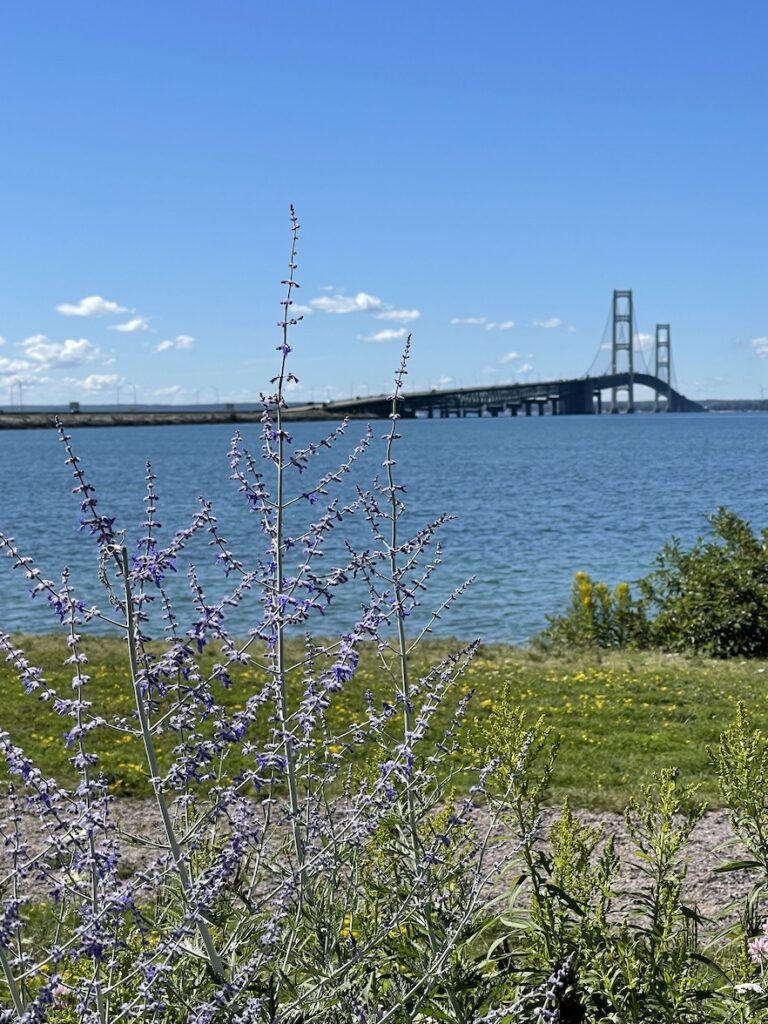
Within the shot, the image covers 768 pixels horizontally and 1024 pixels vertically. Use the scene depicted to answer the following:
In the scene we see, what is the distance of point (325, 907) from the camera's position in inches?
126

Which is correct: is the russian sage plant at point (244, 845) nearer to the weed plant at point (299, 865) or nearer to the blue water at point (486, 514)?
the weed plant at point (299, 865)

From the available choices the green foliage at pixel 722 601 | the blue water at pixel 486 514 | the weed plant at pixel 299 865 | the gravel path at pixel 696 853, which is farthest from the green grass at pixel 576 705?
the weed plant at pixel 299 865

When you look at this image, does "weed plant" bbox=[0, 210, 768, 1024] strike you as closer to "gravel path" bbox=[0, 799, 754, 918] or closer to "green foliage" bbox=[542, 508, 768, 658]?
"gravel path" bbox=[0, 799, 754, 918]

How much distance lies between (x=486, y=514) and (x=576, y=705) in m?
33.8

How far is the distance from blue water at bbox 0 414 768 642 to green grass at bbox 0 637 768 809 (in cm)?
165

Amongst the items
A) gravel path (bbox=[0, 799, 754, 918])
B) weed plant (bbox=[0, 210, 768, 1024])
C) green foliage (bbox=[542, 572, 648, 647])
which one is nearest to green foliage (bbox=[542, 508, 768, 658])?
green foliage (bbox=[542, 572, 648, 647])

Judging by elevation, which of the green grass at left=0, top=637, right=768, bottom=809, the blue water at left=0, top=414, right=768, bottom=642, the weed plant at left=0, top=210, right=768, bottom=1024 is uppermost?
the weed plant at left=0, top=210, right=768, bottom=1024

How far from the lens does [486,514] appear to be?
149 feet

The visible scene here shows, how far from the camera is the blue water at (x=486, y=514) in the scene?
75.7ft

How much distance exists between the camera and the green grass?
907 centimetres

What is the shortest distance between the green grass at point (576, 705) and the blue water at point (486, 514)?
1651 mm

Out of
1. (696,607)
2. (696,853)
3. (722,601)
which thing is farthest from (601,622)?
(696,853)

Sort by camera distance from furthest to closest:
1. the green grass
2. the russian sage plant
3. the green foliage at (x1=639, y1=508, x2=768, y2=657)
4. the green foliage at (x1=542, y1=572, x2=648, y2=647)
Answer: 1. the green foliage at (x1=542, y1=572, x2=648, y2=647)
2. the green foliage at (x1=639, y1=508, x2=768, y2=657)
3. the green grass
4. the russian sage plant

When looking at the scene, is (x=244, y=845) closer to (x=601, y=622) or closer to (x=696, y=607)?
(x=696, y=607)
